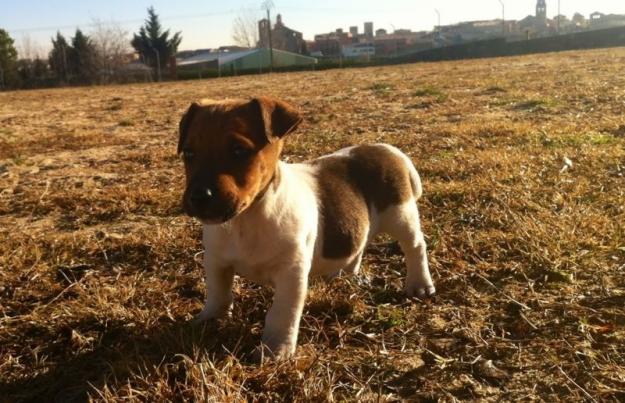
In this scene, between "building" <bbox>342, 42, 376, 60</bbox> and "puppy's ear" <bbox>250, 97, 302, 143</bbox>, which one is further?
"building" <bbox>342, 42, 376, 60</bbox>

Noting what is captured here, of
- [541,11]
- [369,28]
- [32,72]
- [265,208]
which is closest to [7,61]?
[32,72]

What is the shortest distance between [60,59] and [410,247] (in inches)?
2274

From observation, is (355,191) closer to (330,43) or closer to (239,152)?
(239,152)

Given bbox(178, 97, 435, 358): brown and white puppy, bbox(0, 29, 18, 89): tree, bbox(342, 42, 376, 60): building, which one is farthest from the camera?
bbox(342, 42, 376, 60): building

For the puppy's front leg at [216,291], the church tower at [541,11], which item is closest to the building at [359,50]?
the church tower at [541,11]

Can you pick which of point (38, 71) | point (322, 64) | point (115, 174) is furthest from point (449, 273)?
point (38, 71)

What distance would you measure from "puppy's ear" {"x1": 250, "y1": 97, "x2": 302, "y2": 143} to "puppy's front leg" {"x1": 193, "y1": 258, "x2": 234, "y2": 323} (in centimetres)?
78

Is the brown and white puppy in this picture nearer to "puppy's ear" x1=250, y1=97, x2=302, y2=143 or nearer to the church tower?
"puppy's ear" x1=250, y1=97, x2=302, y2=143

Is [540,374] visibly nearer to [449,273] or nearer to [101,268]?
[449,273]

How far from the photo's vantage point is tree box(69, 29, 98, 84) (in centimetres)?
5391

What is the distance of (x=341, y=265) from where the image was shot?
370 centimetres

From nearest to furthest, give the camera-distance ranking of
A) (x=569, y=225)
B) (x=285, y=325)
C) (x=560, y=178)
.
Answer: (x=285, y=325) → (x=569, y=225) → (x=560, y=178)

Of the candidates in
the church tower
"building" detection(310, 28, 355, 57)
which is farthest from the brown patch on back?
the church tower

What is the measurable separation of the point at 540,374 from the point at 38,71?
183 feet
